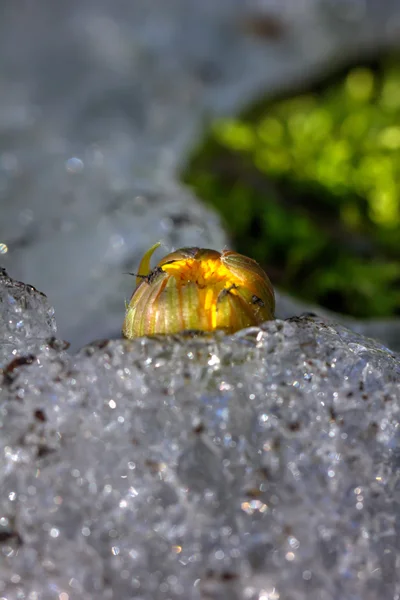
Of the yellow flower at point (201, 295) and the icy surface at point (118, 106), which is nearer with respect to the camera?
the yellow flower at point (201, 295)

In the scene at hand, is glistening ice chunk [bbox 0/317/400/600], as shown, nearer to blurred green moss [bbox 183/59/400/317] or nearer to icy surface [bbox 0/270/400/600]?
icy surface [bbox 0/270/400/600]

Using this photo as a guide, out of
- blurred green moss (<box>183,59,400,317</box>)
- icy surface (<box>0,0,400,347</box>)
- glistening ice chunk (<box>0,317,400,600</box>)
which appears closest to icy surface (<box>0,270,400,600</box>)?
glistening ice chunk (<box>0,317,400,600</box>)

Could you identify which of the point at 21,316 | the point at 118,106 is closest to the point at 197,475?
the point at 21,316

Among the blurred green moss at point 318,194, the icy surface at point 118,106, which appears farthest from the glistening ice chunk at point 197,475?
the blurred green moss at point 318,194

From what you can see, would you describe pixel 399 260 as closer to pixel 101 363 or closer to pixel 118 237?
pixel 118 237

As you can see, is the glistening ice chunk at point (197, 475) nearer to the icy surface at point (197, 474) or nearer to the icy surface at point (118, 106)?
the icy surface at point (197, 474)

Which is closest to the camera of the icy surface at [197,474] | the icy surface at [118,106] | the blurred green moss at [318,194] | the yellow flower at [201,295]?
the icy surface at [197,474]

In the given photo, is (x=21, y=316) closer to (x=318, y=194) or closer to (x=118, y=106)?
(x=318, y=194)

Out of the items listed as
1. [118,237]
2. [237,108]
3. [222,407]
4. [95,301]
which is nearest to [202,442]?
[222,407]
